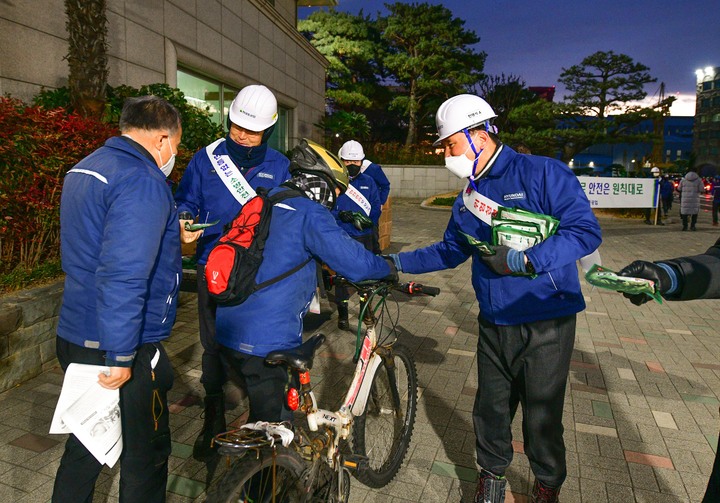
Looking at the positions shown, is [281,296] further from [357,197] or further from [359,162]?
[359,162]

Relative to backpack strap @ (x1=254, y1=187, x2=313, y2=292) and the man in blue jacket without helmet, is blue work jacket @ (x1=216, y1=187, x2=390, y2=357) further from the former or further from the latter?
the man in blue jacket without helmet

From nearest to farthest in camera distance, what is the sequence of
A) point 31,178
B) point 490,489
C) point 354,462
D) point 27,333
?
point 354,462, point 490,489, point 27,333, point 31,178

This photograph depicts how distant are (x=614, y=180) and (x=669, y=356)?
45.5ft

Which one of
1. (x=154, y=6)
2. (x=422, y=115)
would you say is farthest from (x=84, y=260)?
(x=422, y=115)

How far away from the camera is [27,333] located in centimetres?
436

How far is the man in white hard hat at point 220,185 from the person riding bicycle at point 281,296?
1.10 metres

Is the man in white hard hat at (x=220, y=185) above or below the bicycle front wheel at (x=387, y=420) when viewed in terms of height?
above

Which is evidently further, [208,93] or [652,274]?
[208,93]

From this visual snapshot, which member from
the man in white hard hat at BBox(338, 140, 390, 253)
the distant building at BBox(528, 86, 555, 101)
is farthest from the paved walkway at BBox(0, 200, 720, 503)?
the distant building at BBox(528, 86, 555, 101)

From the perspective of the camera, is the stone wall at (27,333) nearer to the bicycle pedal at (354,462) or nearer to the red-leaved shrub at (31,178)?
the red-leaved shrub at (31,178)

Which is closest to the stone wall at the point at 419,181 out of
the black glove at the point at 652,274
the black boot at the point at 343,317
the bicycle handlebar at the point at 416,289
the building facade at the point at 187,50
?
the building facade at the point at 187,50

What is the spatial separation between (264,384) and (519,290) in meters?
1.30

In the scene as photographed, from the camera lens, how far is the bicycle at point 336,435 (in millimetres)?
1907

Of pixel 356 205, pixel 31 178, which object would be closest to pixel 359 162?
pixel 356 205
